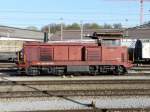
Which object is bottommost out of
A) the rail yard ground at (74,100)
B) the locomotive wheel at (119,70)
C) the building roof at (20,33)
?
the rail yard ground at (74,100)

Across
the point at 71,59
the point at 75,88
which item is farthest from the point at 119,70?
the point at 75,88

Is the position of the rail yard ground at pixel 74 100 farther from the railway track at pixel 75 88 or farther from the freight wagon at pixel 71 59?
the freight wagon at pixel 71 59

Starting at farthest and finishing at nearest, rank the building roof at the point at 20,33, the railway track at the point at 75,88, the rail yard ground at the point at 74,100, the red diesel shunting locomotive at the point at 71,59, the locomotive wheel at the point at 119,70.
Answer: the building roof at the point at 20,33, the locomotive wheel at the point at 119,70, the red diesel shunting locomotive at the point at 71,59, the railway track at the point at 75,88, the rail yard ground at the point at 74,100

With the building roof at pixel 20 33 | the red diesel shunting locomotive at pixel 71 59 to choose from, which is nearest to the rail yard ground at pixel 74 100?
the red diesel shunting locomotive at pixel 71 59

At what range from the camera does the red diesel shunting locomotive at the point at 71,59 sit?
27.5m

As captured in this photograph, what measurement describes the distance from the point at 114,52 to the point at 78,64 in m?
2.89

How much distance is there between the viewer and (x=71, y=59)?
91.8 feet

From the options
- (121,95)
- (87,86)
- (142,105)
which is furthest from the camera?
(87,86)

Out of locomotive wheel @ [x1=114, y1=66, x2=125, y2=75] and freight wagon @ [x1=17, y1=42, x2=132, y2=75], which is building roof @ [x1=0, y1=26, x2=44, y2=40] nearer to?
freight wagon @ [x1=17, y1=42, x2=132, y2=75]

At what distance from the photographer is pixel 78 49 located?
28250 mm

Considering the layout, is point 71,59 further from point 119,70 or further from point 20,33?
point 20,33

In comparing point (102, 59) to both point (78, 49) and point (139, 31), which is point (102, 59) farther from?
point (139, 31)

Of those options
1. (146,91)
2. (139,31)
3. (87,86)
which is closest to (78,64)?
(87,86)

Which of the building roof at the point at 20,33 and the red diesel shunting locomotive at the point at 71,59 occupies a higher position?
the building roof at the point at 20,33
